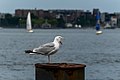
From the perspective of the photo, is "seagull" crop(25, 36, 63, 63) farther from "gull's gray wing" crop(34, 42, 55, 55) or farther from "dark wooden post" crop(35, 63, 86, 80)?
"dark wooden post" crop(35, 63, 86, 80)

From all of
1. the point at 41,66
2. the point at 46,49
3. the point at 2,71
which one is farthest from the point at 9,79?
the point at 41,66

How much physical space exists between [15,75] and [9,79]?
2425 mm

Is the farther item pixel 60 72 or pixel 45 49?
pixel 45 49

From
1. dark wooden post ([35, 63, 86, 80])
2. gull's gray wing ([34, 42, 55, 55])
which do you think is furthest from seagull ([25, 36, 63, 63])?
dark wooden post ([35, 63, 86, 80])

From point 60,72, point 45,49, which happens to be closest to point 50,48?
point 45,49

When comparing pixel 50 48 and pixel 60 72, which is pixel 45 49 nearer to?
pixel 50 48

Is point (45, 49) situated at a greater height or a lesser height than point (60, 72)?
greater

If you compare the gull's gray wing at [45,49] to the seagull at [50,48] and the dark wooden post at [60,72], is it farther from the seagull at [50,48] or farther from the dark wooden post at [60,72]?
the dark wooden post at [60,72]

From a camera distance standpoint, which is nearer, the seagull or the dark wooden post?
the dark wooden post

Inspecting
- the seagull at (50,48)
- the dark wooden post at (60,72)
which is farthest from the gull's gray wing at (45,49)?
the dark wooden post at (60,72)

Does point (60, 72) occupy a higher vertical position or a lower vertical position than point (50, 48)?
lower

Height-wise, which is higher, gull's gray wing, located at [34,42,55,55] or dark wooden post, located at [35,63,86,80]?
gull's gray wing, located at [34,42,55,55]

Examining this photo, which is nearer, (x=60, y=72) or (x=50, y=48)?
(x=60, y=72)

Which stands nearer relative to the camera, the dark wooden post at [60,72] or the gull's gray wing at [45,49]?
the dark wooden post at [60,72]
